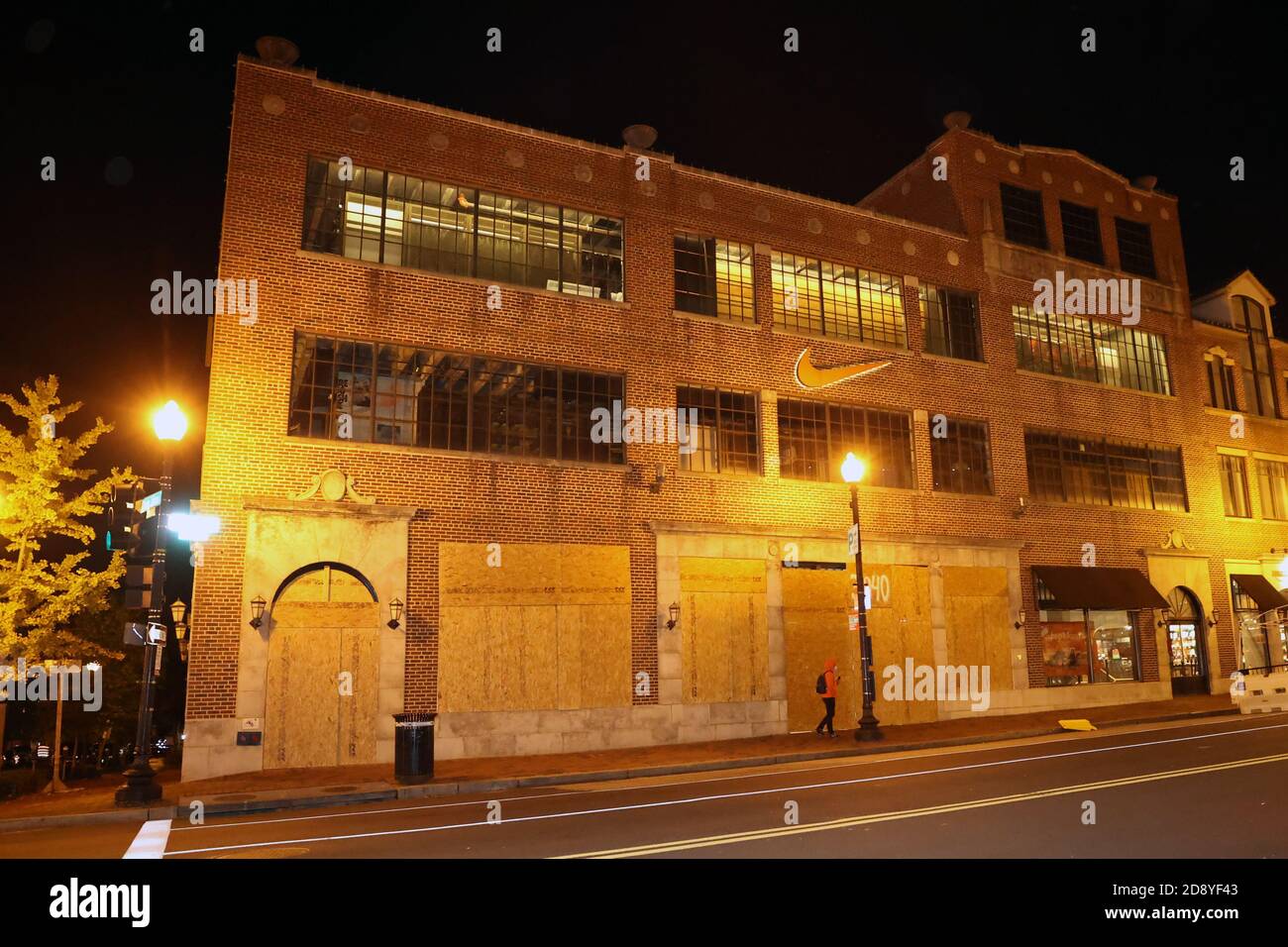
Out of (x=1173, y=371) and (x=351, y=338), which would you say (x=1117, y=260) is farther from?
(x=351, y=338)

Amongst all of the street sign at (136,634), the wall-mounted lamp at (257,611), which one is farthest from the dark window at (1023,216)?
the street sign at (136,634)

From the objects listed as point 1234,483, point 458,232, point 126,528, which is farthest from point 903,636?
point 126,528

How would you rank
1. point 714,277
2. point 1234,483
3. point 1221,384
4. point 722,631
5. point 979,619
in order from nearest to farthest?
point 722,631, point 714,277, point 979,619, point 1234,483, point 1221,384

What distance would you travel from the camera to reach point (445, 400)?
18578 millimetres

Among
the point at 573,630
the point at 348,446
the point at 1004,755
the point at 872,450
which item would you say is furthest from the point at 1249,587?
the point at 348,446

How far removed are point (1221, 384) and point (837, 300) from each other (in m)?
16.5

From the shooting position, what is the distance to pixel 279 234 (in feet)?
57.7

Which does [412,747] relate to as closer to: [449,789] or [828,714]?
[449,789]

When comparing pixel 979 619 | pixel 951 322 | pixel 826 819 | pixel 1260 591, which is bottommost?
pixel 826 819

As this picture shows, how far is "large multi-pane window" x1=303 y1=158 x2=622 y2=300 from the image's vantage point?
18391 mm

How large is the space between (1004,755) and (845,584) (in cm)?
700

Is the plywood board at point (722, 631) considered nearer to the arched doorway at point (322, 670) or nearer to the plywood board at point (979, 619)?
the plywood board at point (979, 619)

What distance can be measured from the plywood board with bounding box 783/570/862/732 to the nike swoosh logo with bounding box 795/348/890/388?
470cm

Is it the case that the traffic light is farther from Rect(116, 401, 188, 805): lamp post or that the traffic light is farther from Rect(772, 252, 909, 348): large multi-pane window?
Rect(772, 252, 909, 348): large multi-pane window
